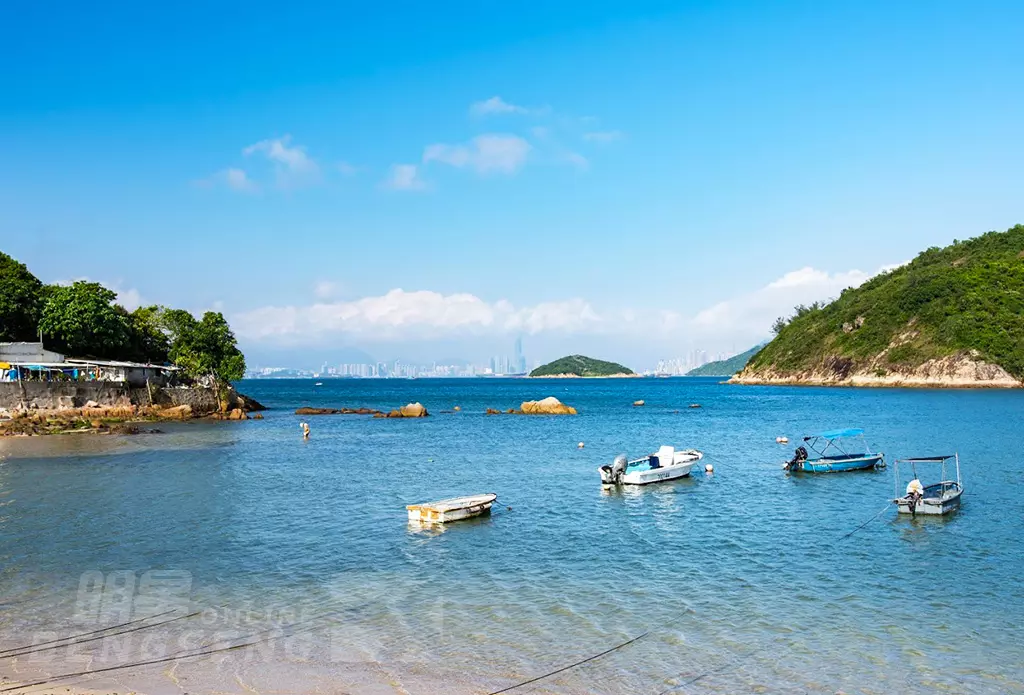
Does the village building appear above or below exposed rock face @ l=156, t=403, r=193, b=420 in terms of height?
above

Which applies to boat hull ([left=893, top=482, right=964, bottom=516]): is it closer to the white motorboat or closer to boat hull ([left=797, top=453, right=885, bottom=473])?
boat hull ([left=797, top=453, right=885, bottom=473])

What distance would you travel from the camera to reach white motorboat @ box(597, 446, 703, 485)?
38062 millimetres

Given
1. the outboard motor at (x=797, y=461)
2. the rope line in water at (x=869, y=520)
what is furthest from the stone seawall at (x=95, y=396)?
the rope line in water at (x=869, y=520)

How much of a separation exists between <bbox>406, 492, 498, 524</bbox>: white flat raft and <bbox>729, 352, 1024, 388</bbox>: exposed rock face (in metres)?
151

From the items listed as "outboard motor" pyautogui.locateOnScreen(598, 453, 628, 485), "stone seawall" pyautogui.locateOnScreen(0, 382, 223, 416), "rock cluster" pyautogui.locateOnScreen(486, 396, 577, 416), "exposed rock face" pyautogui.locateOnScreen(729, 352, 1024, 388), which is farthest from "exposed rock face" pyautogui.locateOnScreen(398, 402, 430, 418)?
"exposed rock face" pyautogui.locateOnScreen(729, 352, 1024, 388)

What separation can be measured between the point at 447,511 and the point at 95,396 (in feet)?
205

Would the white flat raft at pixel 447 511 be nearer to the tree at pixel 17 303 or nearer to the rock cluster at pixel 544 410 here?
the rock cluster at pixel 544 410

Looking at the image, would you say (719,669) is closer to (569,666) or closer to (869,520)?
(569,666)

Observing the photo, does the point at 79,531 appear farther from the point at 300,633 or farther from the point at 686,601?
the point at 686,601

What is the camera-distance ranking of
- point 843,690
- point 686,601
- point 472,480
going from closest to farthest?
1. point 843,690
2. point 686,601
3. point 472,480

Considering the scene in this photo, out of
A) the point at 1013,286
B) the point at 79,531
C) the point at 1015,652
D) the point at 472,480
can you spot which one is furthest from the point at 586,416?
the point at 1013,286

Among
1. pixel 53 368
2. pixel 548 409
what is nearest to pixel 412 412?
pixel 548 409

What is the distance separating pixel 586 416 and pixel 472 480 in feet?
195

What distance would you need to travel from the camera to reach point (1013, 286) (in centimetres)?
16275
